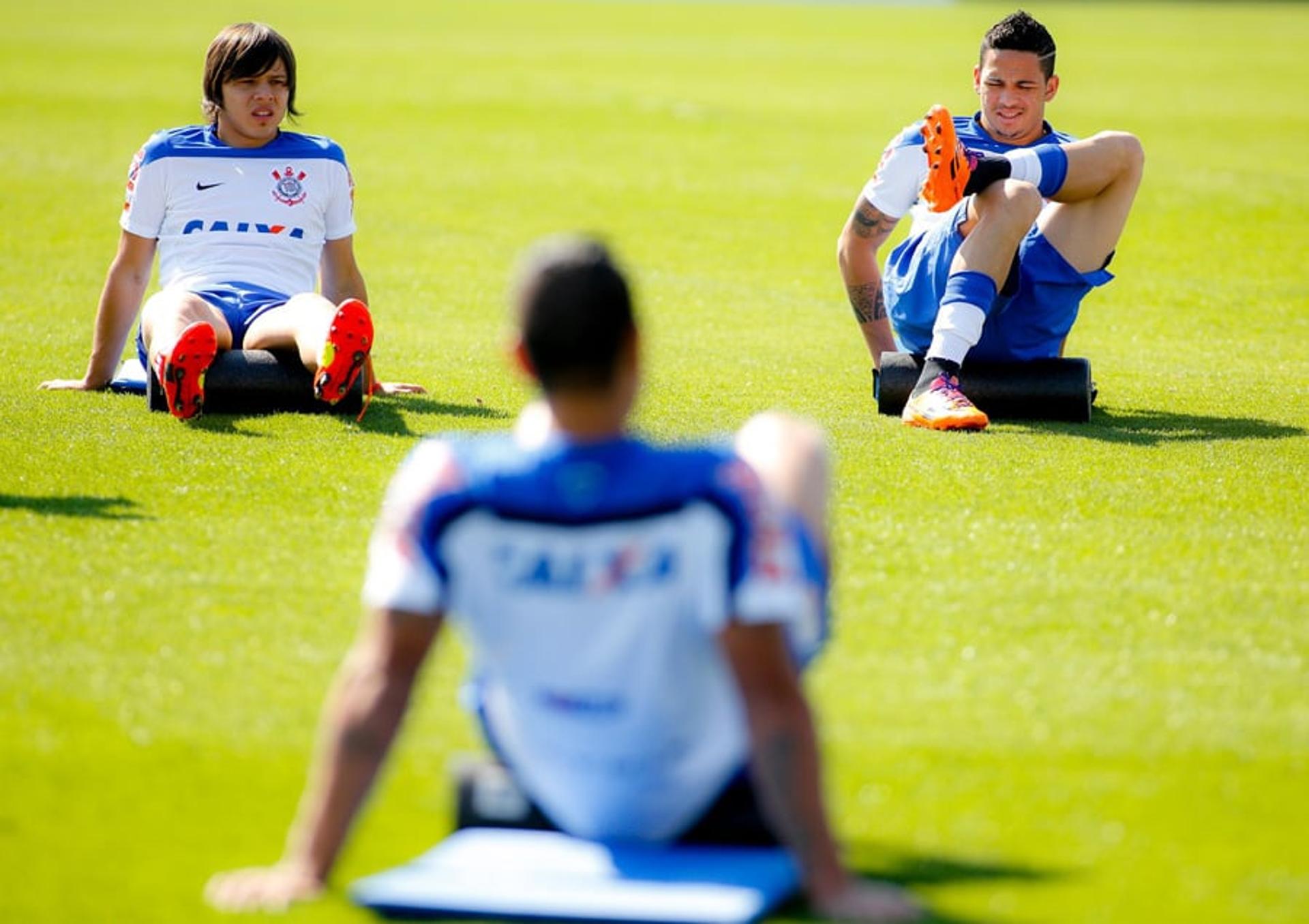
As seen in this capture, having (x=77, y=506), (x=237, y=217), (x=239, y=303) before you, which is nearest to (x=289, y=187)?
(x=237, y=217)

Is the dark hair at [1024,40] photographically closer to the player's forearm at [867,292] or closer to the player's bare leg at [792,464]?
the player's forearm at [867,292]

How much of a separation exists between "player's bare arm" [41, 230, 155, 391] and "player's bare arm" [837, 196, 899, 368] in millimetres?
2946

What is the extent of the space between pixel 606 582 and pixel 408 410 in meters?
5.02

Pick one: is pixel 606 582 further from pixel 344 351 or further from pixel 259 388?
pixel 259 388

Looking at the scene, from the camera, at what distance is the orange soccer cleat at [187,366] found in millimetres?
7566

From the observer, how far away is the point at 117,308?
8.48 meters

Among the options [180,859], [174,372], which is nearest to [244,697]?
[180,859]

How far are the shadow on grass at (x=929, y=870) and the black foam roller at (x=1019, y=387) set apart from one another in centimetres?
468

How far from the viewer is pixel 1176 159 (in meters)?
19.5

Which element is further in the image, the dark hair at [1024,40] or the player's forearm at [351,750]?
the dark hair at [1024,40]

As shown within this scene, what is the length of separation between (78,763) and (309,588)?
136cm

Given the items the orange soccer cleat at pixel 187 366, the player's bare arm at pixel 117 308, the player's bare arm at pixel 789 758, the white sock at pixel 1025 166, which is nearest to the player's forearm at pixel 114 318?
the player's bare arm at pixel 117 308

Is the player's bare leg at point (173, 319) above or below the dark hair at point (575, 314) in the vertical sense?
below

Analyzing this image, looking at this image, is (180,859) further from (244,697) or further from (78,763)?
(244,697)
